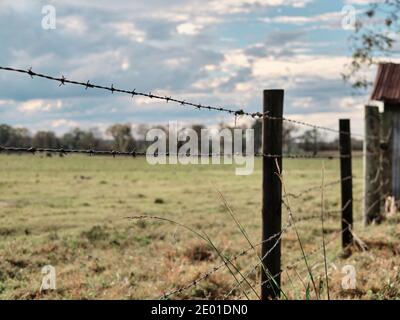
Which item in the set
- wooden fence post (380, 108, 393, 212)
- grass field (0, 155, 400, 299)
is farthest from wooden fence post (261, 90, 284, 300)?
wooden fence post (380, 108, 393, 212)

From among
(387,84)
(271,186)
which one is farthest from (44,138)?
(271,186)

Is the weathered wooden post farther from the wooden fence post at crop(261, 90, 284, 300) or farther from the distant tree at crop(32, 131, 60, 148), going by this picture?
the distant tree at crop(32, 131, 60, 148)

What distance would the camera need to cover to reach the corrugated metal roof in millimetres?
14711

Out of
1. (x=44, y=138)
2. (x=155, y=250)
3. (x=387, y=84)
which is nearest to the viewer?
(x=155, y=250)

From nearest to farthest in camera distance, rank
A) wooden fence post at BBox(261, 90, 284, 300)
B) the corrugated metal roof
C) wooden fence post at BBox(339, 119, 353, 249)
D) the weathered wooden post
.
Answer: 1. wooden fence post at BBox(261, 90, 284, 300)
2. wooden fence post at BBox(339, 119, 353, 249)
3. the weathered wooden post
4. the corrugated metal roof

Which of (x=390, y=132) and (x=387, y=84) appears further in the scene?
(x=387, y=84)

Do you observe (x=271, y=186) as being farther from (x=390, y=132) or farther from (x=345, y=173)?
(x=390, y=132)

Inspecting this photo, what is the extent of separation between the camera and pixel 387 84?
618 inches

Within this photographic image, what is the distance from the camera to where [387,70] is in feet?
54.4

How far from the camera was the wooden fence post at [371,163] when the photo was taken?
38.9ft

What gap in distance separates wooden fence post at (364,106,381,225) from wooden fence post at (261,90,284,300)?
21.9 ft

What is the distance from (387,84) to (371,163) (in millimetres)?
4400

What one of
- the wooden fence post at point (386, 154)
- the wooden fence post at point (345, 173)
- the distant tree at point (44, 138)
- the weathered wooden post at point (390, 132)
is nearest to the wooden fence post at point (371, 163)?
the wooden fence post at point (386, 154)
